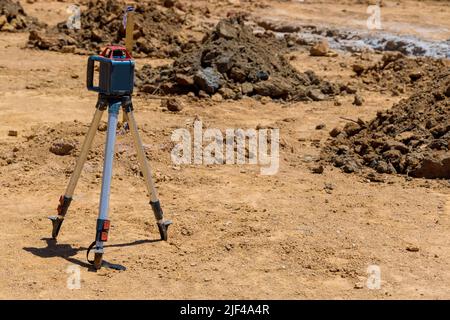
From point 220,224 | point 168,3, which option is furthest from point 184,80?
point 168,3

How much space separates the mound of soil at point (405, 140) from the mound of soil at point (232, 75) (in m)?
2.65

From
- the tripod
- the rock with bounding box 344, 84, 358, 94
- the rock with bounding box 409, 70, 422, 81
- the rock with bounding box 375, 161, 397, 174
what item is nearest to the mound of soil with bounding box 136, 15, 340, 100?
the rock with bounding box 344, 84, 358, 94

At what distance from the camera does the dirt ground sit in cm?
614

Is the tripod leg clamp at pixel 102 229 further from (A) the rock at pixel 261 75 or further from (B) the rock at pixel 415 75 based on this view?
(B) the rock at pixel 415 75

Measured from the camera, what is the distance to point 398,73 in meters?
15.2

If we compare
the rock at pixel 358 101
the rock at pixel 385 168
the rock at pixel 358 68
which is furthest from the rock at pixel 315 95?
the rock at pixel 385 168

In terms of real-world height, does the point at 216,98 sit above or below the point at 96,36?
below

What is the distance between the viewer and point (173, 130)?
33.6 ft

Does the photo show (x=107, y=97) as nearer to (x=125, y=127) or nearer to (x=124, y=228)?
(x=124, y=228)

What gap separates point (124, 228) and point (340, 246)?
1865 mm

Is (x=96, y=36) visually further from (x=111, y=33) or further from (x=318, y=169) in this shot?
(x=318, y=169)

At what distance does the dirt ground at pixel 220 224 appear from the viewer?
614 centimetres

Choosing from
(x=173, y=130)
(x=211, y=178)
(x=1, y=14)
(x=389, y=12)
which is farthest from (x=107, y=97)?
(x=389, y=12)

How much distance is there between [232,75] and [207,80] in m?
0.64
